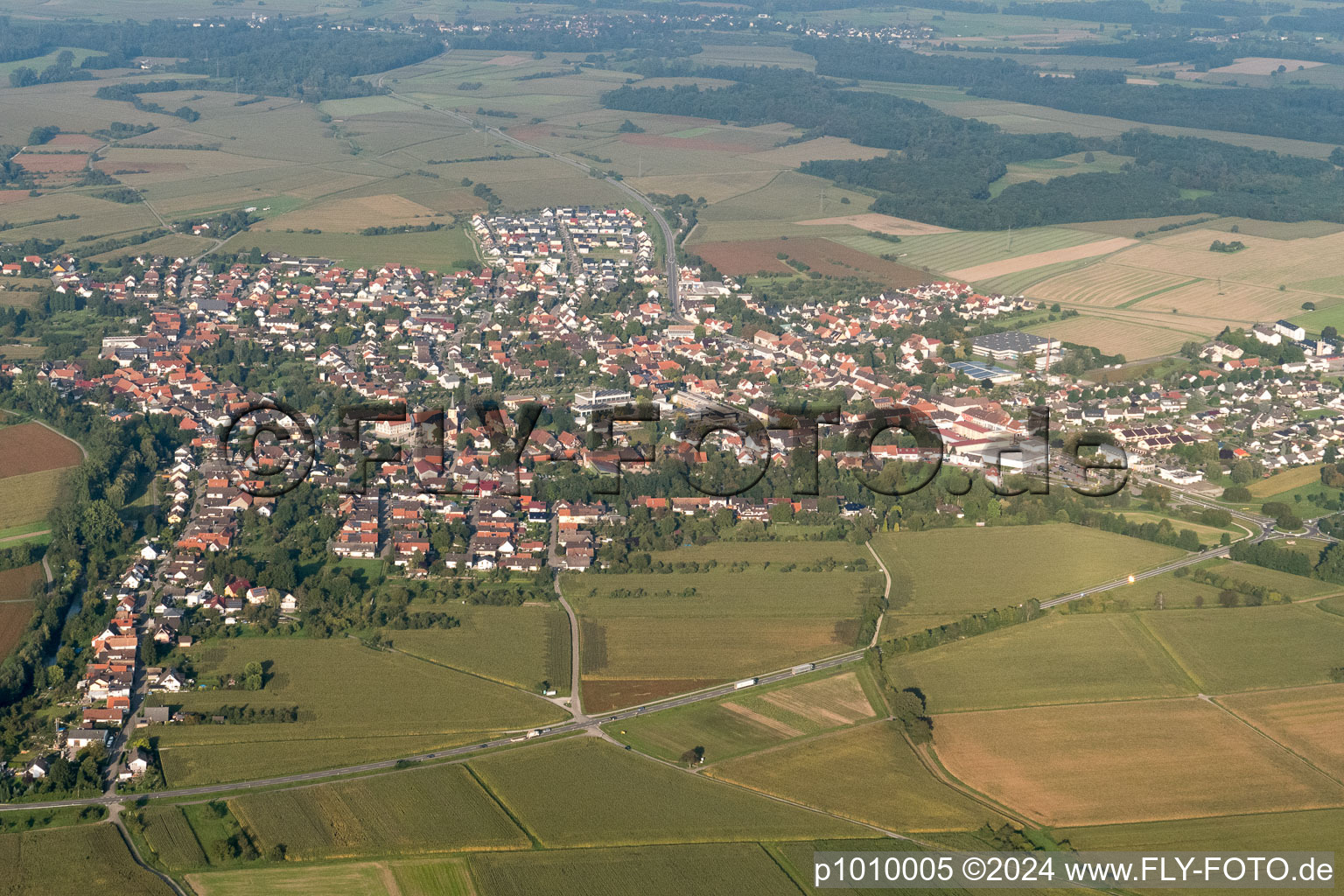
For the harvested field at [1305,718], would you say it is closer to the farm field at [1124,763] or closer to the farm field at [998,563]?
the farm field at [1124,763]

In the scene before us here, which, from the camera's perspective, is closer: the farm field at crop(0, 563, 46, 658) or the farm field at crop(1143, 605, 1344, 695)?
the farm field at crop(1143, 605, 1344, 695)

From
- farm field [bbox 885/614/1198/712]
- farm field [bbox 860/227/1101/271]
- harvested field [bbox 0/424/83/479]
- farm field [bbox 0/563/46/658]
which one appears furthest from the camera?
farm field [bbox 860/227/1101/271]

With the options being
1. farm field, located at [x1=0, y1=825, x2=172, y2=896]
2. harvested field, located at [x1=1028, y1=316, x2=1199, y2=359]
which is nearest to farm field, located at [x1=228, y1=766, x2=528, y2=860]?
farm field, located at [x1=0, y1=825, x2=172, y2=896]

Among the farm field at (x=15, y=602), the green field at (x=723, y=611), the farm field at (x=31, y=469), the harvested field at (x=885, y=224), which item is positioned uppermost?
the harvested field at (x=885, y=224)

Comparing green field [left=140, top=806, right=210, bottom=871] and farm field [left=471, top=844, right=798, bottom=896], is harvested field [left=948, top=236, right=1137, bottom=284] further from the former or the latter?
green field [left=140, top=806, right=210, bottom=871]

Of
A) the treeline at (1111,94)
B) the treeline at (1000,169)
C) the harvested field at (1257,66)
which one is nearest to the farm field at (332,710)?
the treeline at (1000,169)

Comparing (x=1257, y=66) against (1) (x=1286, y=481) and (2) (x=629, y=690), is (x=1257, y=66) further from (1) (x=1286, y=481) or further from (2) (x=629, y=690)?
(2) (x=629, y=690)

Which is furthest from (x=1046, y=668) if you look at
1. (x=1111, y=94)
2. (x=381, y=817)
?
(x=1111, y=94)
